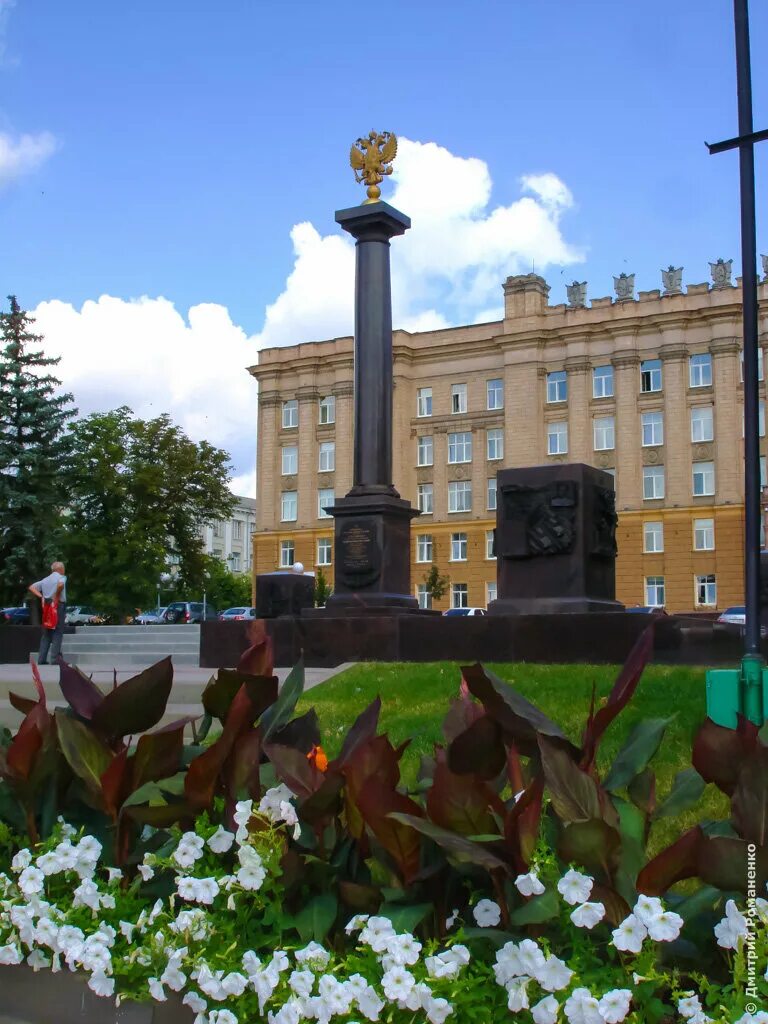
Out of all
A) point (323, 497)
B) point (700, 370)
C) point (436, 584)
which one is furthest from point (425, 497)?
point (700, 370)

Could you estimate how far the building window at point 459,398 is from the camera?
59.8m

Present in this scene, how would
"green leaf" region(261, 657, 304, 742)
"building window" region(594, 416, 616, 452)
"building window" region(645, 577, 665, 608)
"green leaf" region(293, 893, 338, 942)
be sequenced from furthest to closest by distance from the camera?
"building window" region(594, 416, 616, 452) < "building window" region(645, 577, 665, 608) < "green leaf" region(261, 657, 304, 742) < "green leaf" region(293, 893, 338, 942)

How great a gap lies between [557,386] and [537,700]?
162 ft

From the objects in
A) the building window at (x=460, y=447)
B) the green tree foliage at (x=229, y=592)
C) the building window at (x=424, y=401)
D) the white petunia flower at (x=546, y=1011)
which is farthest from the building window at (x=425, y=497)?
the white petunia flower at (x=546, y=1011)

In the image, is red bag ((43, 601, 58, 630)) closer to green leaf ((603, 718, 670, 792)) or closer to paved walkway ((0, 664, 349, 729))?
paved walkway ((0, 664, 349, 729))

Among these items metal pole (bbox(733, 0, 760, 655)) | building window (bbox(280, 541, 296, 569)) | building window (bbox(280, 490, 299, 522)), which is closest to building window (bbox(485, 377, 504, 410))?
building window (bbox(280, 490, 299, 522))

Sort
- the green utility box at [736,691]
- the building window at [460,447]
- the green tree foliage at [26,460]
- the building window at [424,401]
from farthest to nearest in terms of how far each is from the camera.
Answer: the building window at [424,401] → the building window at [460,447] → the green tree foliage at [26,460] → the green utility box at [736,691]

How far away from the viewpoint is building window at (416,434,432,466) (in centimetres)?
6112

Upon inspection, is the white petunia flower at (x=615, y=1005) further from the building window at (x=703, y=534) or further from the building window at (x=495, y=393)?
the building window at (x=495, y=393)

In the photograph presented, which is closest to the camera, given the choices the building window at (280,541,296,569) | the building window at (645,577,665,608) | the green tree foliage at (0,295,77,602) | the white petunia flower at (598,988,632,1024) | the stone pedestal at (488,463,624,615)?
the white petunia flower at (598,988,632,1024)

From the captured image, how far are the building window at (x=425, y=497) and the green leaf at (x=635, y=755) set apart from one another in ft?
189

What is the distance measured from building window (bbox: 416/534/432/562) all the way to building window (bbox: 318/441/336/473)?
6305 mm

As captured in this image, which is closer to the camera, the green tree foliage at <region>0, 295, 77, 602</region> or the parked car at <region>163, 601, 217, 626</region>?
the green tree foliage at <region>0, 295, 77, 602</region>

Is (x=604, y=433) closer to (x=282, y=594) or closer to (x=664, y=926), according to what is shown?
(x=282, y=594)
